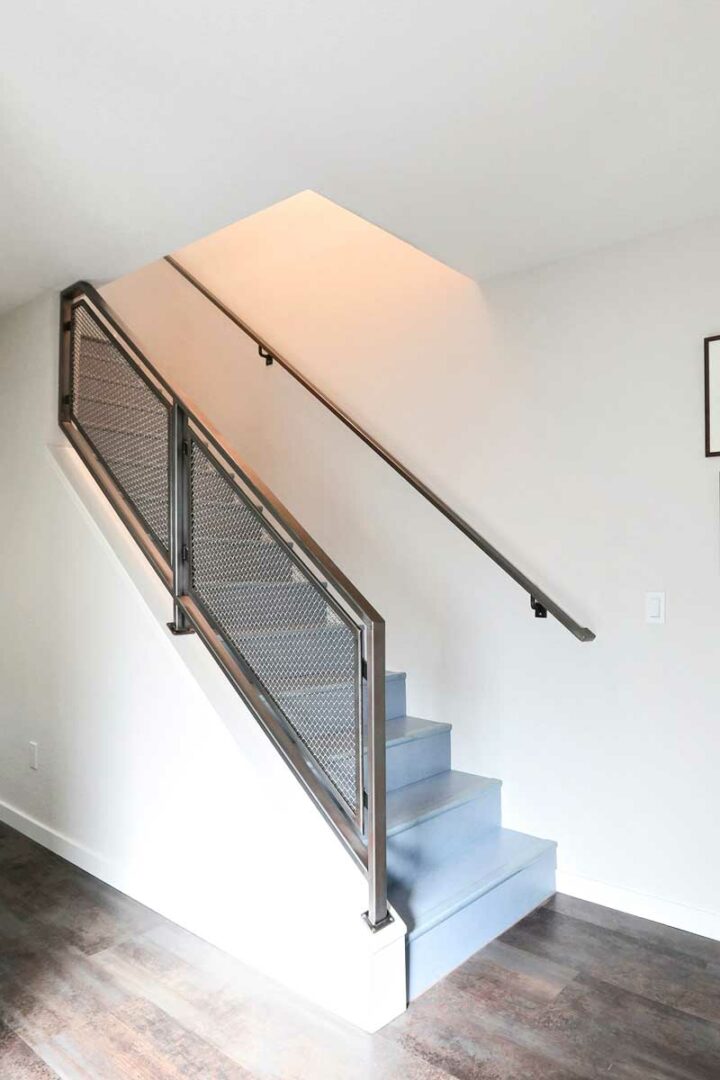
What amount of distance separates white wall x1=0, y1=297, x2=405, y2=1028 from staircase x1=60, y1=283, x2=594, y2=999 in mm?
78

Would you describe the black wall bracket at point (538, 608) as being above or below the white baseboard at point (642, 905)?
above

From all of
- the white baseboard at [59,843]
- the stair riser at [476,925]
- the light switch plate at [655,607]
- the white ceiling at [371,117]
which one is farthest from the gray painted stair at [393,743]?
the white baseboard at [59,843]

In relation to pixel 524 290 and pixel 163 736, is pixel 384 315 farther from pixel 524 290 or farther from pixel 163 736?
pixel 163 736

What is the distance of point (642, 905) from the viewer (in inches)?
99.9

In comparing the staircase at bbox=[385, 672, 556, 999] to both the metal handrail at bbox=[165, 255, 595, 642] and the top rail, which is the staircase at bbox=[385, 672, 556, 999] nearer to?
the metal handrail at bbox=[165, 255, 595, 642]

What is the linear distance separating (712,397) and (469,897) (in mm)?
1785

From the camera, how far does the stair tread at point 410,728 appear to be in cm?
284

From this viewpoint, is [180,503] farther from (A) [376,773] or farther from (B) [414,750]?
(B) [414,750]

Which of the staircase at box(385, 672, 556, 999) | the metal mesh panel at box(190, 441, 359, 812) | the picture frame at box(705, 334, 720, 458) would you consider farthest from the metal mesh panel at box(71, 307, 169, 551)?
the picture frame at box(705, 334, 720, 458)

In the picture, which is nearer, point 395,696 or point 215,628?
point 215,628

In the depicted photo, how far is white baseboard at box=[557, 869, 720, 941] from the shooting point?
7.89 feet

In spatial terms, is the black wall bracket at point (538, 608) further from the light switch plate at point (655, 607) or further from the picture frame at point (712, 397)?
the picture frame at point (712, 397)

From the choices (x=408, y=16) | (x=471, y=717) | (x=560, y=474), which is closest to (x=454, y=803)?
(x=471, y=717)

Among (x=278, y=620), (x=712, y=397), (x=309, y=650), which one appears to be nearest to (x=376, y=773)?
(x=309, y=650)
